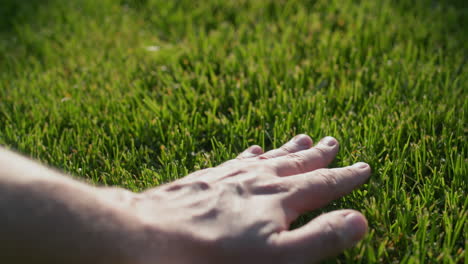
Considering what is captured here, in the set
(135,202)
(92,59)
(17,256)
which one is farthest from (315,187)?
(92,59)

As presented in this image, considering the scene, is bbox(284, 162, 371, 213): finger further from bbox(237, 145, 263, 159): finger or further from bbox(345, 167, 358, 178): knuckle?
bbox(237, 145, 263, 159): finger

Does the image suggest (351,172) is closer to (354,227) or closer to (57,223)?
(354,227)

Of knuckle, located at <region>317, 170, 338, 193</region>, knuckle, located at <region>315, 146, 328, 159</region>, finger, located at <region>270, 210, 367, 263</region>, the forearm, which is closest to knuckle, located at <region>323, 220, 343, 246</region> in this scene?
finger, located at <region>270, 210, 367, 263</region>

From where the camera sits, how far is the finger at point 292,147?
1.79 meters

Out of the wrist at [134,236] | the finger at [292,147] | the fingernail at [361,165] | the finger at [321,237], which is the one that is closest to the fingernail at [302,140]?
the finger at [292,147]

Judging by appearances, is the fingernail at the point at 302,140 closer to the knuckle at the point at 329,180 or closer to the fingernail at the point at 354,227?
the knuckle at the point at 329,180

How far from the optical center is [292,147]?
182cm

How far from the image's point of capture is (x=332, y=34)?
2941 mm

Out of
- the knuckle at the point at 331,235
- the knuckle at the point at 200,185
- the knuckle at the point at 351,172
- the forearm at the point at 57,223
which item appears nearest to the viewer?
the forearm at the point at 57,223

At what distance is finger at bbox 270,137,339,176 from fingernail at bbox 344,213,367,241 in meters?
0.32

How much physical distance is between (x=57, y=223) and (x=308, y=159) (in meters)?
0.93

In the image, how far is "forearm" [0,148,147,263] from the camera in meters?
1.13

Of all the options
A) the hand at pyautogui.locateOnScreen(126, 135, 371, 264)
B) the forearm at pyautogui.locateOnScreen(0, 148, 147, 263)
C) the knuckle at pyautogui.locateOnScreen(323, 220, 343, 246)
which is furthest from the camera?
the knuckle at pyautogui.locateOnScreen(323, 220, 343, 246)

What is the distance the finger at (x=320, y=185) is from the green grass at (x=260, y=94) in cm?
8
